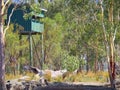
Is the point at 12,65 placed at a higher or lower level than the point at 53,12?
lower

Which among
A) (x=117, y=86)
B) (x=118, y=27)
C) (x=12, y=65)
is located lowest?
(x=12, y=65)

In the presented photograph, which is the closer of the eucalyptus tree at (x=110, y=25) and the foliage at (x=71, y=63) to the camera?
the eucalyptus tree at (x=110, y=25)

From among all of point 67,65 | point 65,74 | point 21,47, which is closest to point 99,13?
point 65,74

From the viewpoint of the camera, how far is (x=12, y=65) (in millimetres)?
42656

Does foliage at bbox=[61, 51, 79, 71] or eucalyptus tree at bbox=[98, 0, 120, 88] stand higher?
eucalyptus tree at bbox=[98, 0, 120, 88]

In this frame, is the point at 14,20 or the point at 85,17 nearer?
the point at 85,17

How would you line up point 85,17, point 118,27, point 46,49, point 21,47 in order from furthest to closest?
1. point 46,49
2. point 21,47
3. point 85,17
4. point 118,27

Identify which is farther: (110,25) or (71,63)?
(71,63)

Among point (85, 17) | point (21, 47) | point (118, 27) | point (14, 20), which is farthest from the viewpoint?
point (21, 47)

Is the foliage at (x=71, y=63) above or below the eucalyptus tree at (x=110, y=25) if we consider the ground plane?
below

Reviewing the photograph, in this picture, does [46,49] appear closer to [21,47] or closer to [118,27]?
[21,47]

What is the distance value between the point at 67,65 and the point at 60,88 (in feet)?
54.6

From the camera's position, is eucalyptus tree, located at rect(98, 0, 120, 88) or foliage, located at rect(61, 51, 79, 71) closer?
eucalyptus tree, located at rect(98, 0, 120, 88)

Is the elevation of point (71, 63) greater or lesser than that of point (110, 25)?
lesser
